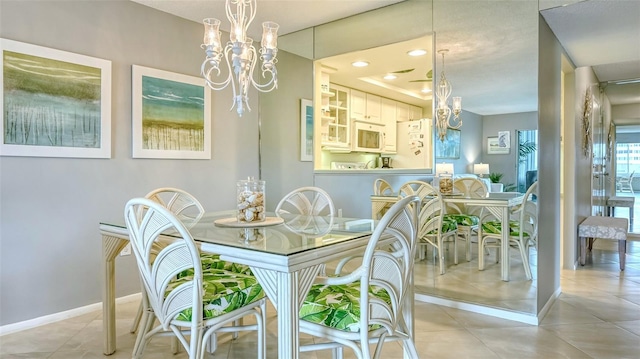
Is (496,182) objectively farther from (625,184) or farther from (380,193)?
(625,184)

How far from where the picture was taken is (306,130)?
13.3 feet

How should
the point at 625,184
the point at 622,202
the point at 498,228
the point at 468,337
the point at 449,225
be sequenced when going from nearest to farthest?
the point at 468,337
the point at 498,228
the point at 449,225
the point at 622,202
the point at 625,184

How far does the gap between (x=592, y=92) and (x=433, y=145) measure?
290 cm

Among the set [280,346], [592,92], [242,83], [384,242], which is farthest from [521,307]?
[592,92]

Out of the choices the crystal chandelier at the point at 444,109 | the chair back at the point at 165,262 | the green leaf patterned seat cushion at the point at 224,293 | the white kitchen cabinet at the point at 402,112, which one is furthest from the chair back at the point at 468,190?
the chair back at the point at 165,262

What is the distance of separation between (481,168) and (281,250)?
6.74 feet

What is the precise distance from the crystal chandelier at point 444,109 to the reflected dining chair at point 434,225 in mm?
437

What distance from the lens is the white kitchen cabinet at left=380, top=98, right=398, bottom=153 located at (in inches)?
160

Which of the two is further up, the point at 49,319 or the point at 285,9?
the point at 285,9

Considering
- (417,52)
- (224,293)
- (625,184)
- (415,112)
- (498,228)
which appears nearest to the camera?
(224,293)

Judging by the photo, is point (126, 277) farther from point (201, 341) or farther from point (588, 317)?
point (588, 317)

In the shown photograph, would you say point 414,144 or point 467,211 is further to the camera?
point 414,144

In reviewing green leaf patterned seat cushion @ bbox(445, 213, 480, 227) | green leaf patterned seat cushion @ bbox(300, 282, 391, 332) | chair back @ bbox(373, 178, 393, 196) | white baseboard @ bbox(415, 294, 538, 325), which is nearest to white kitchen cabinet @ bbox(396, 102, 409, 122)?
chair back @ bbox(373, 178, 393, 196)

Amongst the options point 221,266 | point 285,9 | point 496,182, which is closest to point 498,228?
point 496,182
